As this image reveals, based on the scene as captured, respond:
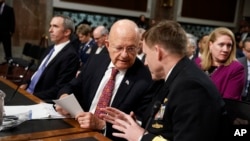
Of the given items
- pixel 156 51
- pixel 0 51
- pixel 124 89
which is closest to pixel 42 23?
pixel 0 51

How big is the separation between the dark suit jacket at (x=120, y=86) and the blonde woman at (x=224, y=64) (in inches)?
43.2

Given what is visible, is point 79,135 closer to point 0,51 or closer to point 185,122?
→ point 185,122

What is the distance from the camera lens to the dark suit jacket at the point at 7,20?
8.25 m

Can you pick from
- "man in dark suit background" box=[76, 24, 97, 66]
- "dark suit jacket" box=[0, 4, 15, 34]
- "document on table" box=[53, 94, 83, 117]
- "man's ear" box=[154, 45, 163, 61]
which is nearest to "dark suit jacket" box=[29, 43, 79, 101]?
"document on table" box=[53, 94, 83, 117]

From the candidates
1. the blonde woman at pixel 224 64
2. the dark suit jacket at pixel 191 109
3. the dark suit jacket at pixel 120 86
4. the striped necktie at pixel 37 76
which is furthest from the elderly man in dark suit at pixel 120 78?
the blonde woman at pixel 224 64

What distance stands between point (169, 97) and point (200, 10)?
39.7ft

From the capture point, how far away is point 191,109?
1.52 metres

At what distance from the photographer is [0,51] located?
891 centimetres

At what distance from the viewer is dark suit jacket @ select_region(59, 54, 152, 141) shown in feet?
7.76

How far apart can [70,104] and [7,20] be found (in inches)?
272

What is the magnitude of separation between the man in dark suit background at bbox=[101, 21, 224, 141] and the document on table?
234 mm

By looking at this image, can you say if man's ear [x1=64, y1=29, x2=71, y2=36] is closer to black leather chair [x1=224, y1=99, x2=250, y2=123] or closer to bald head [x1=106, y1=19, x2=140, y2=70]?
bald head [x1=106, y1=19, x2=140, y2=70]

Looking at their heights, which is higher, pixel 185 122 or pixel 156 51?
pixel 156 51

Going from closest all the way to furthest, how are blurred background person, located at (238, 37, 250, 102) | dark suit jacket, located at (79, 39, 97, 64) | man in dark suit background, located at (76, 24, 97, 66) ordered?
1. blurred background person, located at (238, 37, 250, 102)
2. dark suit jacket, located at (79, 39, 97, 64)
3. man in dark suit background, located at (76, 24, 97, 66)
